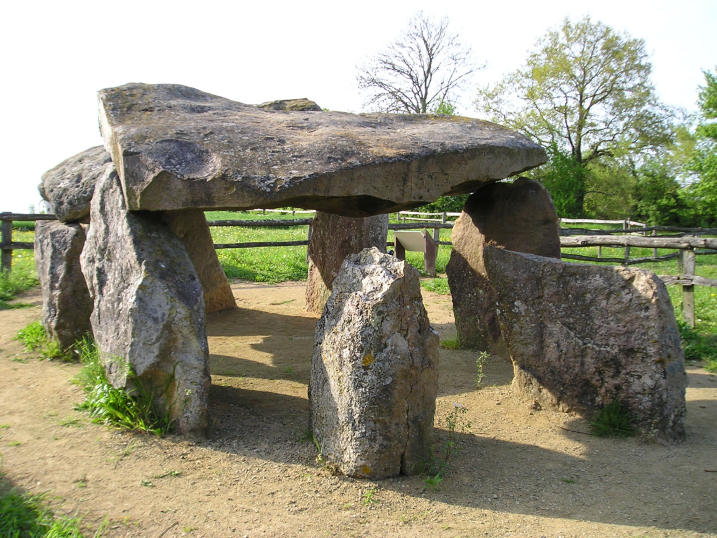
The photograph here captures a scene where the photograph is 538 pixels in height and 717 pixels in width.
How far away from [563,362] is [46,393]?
4.09 m

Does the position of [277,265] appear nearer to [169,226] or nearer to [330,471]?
[169,226]

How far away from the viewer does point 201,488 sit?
346 centimetres

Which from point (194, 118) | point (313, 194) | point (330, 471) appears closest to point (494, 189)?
point (313, 194)

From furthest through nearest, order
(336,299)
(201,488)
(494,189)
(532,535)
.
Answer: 1. (494,189)
2. (336,299)
3. (201,488)
4. (532,535)

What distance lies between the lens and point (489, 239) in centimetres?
626

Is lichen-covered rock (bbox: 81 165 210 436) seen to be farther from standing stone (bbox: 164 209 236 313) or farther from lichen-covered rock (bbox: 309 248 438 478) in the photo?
standing stone (bbox: 164 209 236 313)

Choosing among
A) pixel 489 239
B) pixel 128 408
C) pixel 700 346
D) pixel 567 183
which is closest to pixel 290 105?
pixel 489 239

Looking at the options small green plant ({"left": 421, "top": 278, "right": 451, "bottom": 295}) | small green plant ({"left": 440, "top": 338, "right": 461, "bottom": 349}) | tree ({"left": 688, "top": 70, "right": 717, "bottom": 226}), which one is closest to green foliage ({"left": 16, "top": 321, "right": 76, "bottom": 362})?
small green plant ({"left": 440, "top": 338, "right": 461, "bottom": 349})

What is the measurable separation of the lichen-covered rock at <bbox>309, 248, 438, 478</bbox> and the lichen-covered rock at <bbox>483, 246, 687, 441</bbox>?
1.41 metres

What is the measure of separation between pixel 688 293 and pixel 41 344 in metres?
7.50

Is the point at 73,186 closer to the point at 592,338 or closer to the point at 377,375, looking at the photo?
the point at 377,375

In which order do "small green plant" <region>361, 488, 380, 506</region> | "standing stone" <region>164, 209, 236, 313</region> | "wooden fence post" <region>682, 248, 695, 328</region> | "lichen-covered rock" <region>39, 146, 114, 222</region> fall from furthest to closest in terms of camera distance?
"standing stone" <region>164, 209, 236, 313</region>
"wooden fence post" <region>682, 248, 695, 328</region>
"lichen-covered rock" <region>39, 146, 114, 222</region>
"small green plant" <region>361, 488, 380, 506</region>

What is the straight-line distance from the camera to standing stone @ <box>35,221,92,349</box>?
5777 mm

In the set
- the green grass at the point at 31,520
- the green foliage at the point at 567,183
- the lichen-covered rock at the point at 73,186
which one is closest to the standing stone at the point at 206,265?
the lichen-covered rock at the point at 73,186
